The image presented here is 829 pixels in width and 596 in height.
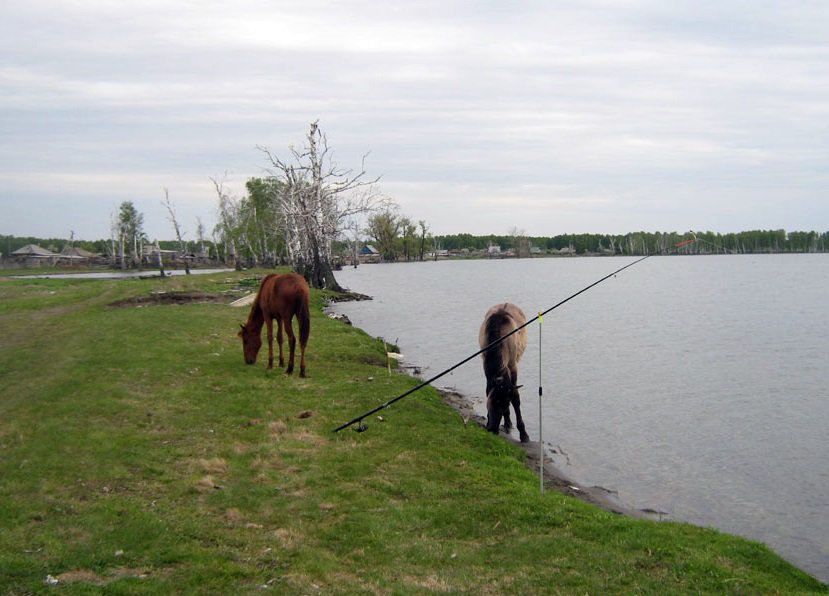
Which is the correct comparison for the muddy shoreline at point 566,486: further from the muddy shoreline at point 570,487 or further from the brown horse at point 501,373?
Answer: the brown horse at point 501,373

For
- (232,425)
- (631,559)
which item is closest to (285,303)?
(232,425)

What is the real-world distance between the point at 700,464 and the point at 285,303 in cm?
995

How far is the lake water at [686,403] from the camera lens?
1177 centimetres

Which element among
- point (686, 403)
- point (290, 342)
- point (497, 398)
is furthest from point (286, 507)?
point (686, 403)

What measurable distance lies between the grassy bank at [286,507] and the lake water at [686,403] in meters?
2.65

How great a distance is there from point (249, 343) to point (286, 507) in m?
9.77

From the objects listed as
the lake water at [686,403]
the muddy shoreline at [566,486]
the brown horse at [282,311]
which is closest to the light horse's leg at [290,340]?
the brown horse at [282,311]

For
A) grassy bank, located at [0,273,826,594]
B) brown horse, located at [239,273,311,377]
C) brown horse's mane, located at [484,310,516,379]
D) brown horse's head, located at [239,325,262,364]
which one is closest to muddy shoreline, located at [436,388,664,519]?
grassy bank, located at [0,273,826,594]

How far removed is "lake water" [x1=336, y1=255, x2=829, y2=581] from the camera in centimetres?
1177

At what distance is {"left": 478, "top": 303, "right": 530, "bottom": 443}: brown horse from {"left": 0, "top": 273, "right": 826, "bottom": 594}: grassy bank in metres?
0.64

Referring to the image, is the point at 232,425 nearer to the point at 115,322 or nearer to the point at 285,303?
the point at 285,303

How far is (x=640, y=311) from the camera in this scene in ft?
153

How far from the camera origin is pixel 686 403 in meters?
19.3

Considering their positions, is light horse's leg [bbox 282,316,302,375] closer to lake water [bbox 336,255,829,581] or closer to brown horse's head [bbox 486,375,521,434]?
lake water [bbox 336,255,829,581]
